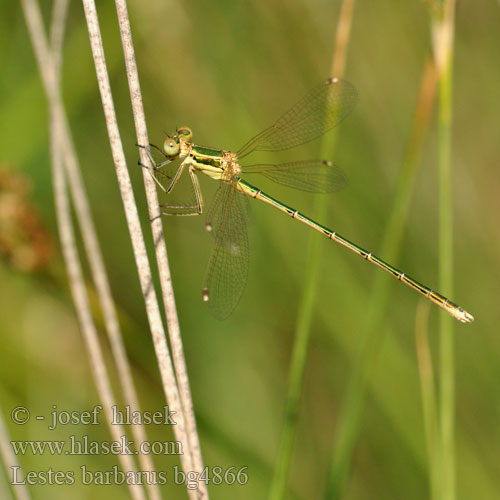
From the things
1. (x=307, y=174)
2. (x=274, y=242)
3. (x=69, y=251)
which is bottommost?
(x=69, y=251)

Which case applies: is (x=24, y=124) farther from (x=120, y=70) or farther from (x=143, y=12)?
(x=143, y=12)

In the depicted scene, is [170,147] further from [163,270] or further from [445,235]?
[445,235]

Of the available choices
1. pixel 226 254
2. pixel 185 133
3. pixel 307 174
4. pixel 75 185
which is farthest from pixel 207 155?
pixel 75 185

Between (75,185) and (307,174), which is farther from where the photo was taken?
(307,174)

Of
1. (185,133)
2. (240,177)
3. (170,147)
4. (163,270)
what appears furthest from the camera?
(240,177)

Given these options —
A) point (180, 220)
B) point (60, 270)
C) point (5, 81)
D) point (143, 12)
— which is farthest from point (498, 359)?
point (5, 81)

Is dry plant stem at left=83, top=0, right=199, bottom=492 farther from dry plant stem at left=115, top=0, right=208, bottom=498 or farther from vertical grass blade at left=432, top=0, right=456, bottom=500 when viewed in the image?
vertical grass blade at left=432, top=0, right=456, bottom=500

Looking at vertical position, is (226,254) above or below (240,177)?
below
